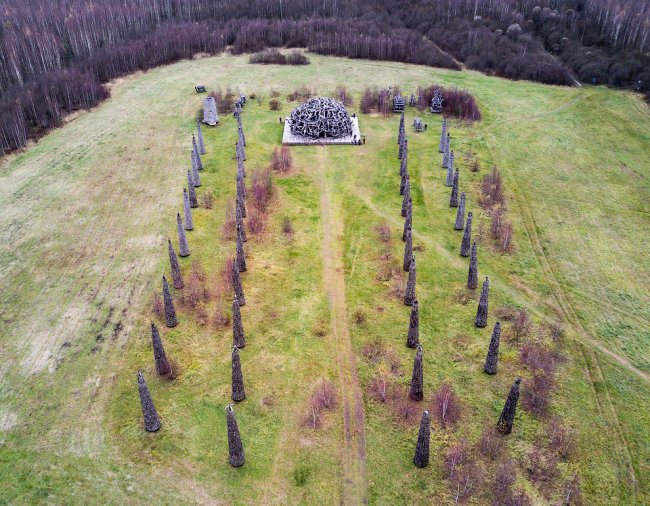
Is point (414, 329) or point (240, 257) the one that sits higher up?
point (240, 257)

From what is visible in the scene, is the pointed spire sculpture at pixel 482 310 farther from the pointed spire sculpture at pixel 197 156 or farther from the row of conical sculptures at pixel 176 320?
the pointed spire sculpture at pixel 197 156

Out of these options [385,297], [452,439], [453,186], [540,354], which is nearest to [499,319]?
[540,354]

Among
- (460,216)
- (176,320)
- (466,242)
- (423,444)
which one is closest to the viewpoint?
(423,444)

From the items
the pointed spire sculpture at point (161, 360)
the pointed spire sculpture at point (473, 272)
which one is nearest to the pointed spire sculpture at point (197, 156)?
the pointed spire sculpture at point (161, 360)

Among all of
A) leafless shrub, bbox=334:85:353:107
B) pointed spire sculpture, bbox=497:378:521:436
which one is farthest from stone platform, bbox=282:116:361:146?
pointed spire sculpture, bbox=497:378:521:436

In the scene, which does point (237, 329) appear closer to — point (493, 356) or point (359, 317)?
point (359, 317)

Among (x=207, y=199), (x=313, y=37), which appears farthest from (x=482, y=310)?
(x=313, y=37)
